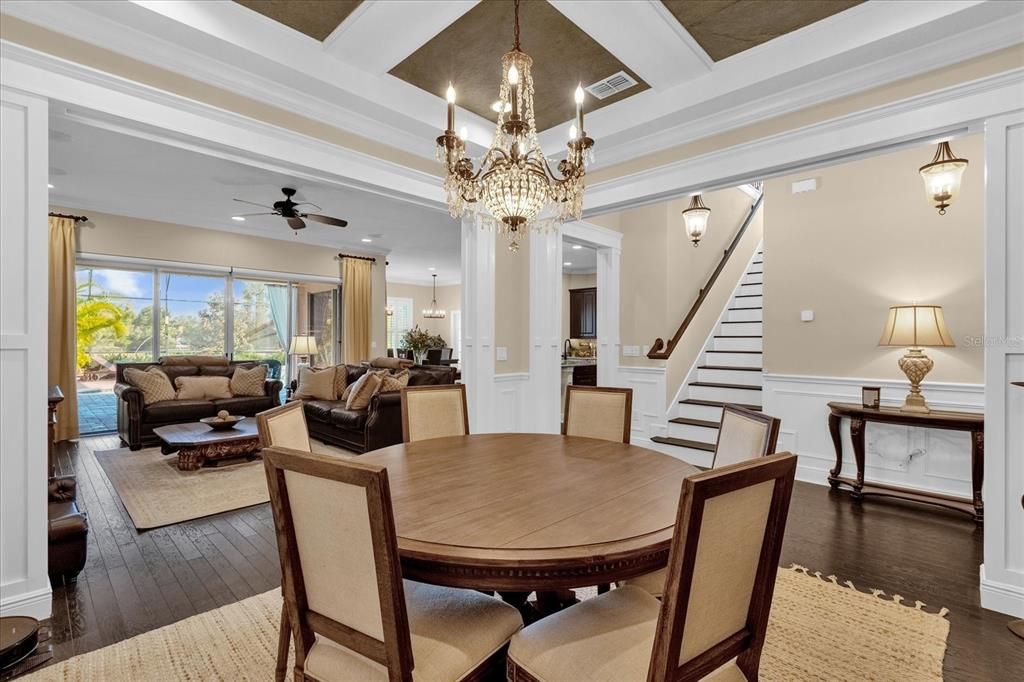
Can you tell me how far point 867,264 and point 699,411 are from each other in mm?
2022

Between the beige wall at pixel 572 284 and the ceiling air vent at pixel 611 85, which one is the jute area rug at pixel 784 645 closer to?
the ceiling air vent at pixel 611 85

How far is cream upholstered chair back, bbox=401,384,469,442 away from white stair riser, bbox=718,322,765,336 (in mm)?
4237

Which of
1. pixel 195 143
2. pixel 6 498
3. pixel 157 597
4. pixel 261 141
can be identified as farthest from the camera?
pixel 261 141

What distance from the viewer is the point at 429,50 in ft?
8.57

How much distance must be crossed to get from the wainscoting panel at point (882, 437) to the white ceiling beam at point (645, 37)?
2.85 m

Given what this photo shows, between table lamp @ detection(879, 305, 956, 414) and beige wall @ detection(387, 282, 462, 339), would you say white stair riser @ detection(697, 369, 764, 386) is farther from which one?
beige wall @ detection(387, 282, 462, 339)

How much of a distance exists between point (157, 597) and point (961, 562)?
4.22 metres

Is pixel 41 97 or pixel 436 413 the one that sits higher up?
pixel 41 97

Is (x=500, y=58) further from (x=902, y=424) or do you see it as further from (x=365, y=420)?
(x=902, y=424)

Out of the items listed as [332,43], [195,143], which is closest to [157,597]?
[195,143]

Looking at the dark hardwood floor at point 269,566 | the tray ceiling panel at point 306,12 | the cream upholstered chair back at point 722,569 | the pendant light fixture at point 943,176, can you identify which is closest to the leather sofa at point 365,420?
the dark hardwood floor at point 269,566

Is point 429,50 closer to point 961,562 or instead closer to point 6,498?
point 6,498

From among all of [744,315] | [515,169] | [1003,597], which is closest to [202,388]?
[515,169]

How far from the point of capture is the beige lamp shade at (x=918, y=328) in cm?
331
